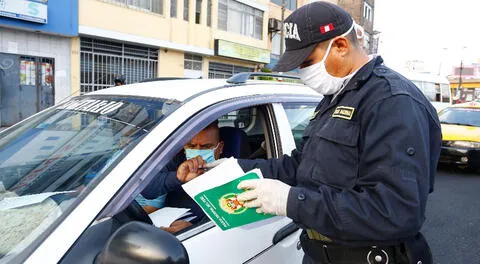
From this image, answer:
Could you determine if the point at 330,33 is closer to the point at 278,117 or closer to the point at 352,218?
the point at 352,218

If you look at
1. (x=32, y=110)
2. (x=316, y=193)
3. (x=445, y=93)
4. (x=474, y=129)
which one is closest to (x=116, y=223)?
(x=316, y=193)

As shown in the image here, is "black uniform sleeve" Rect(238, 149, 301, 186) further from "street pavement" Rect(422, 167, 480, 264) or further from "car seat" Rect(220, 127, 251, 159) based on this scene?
"street pavement" Rect(422, 167, 480, 264)

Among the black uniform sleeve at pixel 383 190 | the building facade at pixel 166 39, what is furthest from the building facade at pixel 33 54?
the black uniform sleeve at pixel 383 190

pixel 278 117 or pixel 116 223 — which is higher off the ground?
pixel 278 117

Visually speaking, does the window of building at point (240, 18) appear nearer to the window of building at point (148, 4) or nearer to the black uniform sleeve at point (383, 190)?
the window of building at point (148, 4)

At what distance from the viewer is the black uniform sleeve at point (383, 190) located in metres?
1.23

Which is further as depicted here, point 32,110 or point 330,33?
point 32,110

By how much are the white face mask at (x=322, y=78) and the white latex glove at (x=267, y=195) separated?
46cm

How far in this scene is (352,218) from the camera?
1248 mm

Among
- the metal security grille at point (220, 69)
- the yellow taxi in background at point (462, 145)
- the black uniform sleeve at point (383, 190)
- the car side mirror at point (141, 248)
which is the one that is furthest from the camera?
the metal security grille at point (220, 69)

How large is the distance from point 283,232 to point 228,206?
0.62m

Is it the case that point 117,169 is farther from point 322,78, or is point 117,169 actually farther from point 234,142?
point 234,142

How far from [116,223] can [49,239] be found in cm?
24

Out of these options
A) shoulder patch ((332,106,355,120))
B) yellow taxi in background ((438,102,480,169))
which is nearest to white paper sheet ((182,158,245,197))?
shoulder patch ((332,106,355,120))
